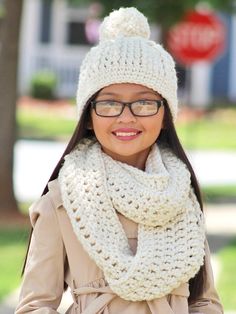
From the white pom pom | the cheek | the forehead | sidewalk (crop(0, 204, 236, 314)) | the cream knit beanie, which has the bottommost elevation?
sidewalk (crop(0, 204, 236, 314))

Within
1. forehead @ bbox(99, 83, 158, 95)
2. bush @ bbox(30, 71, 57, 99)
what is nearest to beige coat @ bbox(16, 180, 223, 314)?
forehead @ bbox(99, 83, 158, 95)

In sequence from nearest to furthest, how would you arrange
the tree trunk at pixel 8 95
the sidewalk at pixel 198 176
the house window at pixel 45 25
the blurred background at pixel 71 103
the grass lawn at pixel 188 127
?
the sidewalk at pixel 198 176
the blurred background at pixel 71 103
the tree trunk at pixel 8 95
the grass lawn at pixel 188 127
the house window at pixel 45 25

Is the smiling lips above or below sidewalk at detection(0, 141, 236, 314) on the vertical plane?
above

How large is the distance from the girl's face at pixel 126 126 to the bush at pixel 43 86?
29675 millimetres

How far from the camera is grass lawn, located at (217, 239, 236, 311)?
8.71m

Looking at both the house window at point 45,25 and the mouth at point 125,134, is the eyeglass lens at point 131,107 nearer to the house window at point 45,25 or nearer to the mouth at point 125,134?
the mouth at point 125,134

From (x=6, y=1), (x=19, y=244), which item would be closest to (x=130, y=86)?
(x=19, y=244)

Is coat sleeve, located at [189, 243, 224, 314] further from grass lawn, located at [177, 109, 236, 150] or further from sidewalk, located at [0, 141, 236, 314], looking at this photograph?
grass lawn, located at [177, 109, 236, 150]

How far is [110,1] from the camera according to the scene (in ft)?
47.2

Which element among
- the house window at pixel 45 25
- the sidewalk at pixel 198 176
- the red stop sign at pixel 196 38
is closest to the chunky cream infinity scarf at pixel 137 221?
the sidewalk at pixel 198 176

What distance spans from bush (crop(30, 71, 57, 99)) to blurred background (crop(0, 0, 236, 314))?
0.03 meters

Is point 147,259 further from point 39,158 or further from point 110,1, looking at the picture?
point 39,158

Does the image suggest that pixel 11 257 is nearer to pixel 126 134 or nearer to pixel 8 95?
pixel 8 95

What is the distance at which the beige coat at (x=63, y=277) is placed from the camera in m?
3.50
